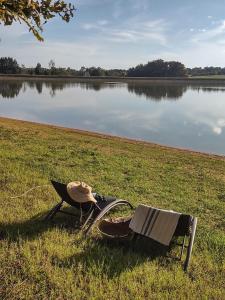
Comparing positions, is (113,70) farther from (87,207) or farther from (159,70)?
(87,207)

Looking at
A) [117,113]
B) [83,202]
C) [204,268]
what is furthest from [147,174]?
[117,113]

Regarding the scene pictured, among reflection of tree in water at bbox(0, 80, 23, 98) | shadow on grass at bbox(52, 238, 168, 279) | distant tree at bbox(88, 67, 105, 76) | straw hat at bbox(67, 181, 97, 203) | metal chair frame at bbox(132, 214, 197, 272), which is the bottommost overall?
shadow on grass at bbox(52, 238, 168, 279)

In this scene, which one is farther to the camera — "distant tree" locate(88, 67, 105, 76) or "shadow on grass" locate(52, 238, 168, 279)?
"distant tree" locate(88, 67, 105, 76)

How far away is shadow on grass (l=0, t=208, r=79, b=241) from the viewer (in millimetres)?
5316

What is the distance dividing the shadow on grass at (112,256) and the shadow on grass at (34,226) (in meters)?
0.68

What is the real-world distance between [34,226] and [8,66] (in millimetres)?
136355

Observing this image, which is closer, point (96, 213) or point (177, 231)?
point (177, 231)

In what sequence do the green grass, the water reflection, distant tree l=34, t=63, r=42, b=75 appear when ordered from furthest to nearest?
1. distant tree l=34, t=63, r=42, b=75
2. the water reflection
3. the green grass

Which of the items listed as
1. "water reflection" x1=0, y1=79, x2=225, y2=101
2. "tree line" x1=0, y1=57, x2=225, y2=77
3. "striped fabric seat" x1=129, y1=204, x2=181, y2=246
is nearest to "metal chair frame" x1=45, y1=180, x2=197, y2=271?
"striped fabric seat" x1=129, y1=204, x2=181, y2=246

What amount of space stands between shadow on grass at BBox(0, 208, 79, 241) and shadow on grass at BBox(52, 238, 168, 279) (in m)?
0.68

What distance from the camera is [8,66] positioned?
13425 centimetres

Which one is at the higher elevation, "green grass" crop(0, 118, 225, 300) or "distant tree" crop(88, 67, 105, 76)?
"distant tree" crop(88, 67, 105, 76)

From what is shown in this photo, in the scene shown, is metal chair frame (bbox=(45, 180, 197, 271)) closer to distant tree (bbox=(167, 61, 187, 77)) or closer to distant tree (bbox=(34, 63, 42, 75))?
distant tree (bbox=(34, 63, 42, 75))

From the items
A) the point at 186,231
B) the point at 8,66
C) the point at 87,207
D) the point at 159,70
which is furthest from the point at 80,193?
the point at 159,70
